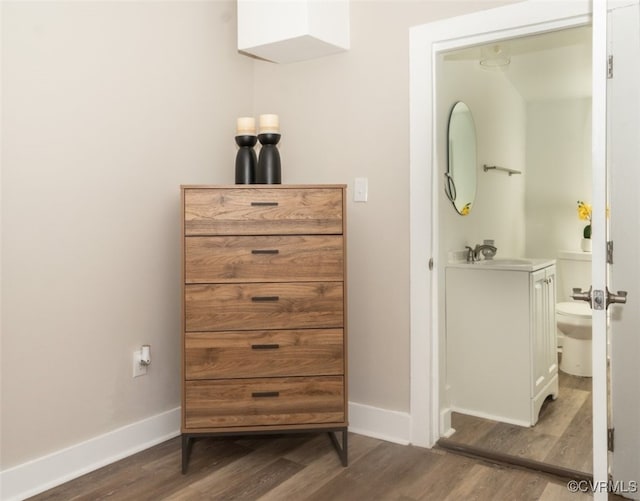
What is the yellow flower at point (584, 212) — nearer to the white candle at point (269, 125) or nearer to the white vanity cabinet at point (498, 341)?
the white vanity cabinet at point (498, 341)

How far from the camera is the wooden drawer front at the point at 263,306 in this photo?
2242 millimetres

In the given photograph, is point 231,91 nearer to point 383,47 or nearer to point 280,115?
point 280,115

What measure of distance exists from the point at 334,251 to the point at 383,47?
3.42 ft

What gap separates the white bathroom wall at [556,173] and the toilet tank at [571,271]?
17cm

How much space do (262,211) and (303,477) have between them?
3.59ft

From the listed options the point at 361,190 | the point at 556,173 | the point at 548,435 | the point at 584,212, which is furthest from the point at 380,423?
the point at 556,173

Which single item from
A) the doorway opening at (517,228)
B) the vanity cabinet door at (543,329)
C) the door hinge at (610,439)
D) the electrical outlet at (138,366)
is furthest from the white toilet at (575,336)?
the electrical outlet at (138,366)

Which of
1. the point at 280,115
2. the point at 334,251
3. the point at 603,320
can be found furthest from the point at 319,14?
the point at 603,320

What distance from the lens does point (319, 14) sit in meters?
2.52

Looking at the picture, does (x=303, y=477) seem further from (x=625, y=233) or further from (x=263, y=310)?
(x=625, y=233)

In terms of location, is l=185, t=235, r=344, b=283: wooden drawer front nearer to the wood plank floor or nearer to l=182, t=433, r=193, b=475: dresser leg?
l=182, t=433, r=193, b=475: dresser leg

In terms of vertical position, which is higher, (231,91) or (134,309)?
(231,91)

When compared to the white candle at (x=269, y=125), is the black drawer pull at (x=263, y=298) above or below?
below
